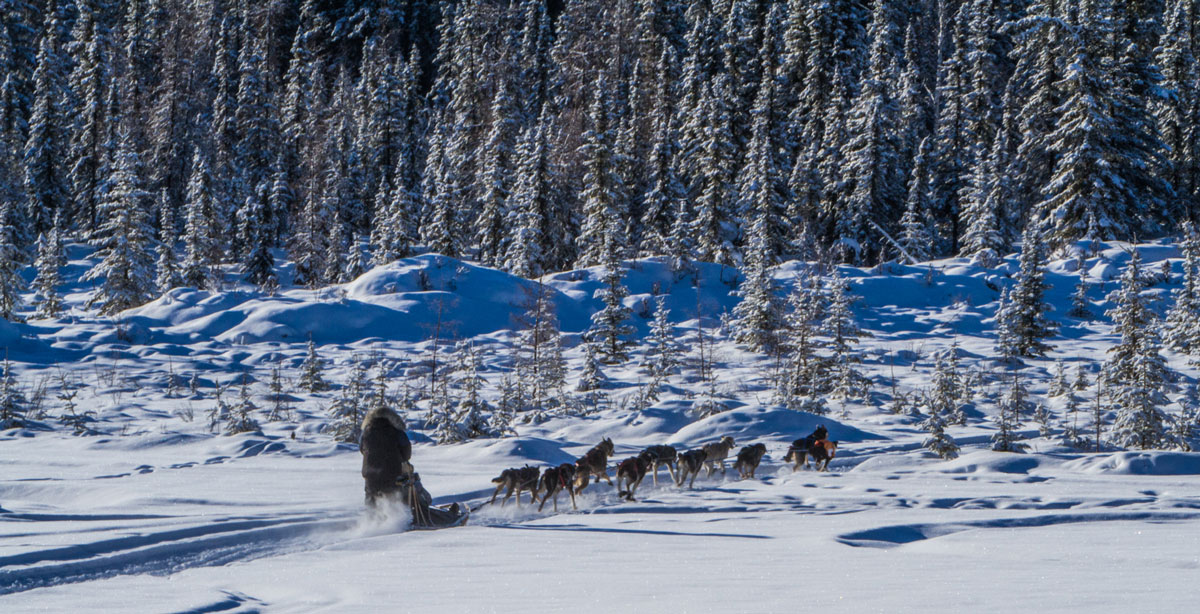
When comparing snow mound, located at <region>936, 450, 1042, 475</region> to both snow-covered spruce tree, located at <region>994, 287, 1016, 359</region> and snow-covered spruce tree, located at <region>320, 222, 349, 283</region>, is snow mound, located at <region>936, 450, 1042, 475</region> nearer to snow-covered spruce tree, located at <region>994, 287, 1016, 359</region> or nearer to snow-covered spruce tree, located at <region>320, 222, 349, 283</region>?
snow-covered spruce tree, located at <region>994, 287, 1016, 359</region>

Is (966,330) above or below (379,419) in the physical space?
above

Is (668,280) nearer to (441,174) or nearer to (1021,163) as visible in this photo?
(441,174)

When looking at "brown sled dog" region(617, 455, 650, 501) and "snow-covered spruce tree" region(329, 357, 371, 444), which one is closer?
"brown sled dog" region(617, 455, 650, 501)

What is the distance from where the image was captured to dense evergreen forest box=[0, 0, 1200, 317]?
32812 millimetres

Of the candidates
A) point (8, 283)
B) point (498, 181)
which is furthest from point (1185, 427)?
point (8, 283)

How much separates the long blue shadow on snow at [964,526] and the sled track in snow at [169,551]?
4.30 m

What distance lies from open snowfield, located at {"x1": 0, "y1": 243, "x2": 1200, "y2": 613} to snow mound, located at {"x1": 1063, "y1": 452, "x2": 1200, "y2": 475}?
0.07ft

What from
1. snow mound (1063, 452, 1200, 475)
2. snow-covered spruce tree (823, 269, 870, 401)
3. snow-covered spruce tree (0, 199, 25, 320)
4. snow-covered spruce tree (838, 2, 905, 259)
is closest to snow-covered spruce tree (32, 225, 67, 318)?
snow-covered spruce tree (0, 199, 25, 320)

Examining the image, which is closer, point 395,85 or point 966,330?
point 966,330

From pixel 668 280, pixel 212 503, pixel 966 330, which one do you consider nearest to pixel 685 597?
pixel 212 503

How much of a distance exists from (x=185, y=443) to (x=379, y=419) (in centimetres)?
618

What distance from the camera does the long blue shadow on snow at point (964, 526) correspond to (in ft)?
22.2

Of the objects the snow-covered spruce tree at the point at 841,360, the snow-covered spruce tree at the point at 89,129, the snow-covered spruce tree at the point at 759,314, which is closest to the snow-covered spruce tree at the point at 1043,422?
the snow-covered spruce tree at the point at 841,360

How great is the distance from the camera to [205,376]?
63.9ft
